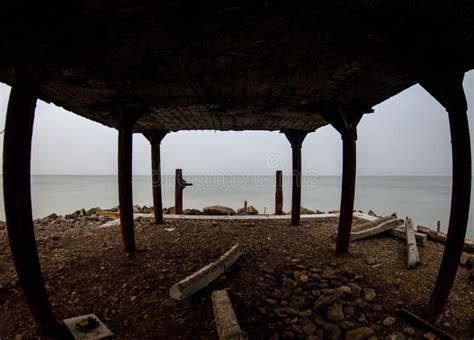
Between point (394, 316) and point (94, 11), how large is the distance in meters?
4.72

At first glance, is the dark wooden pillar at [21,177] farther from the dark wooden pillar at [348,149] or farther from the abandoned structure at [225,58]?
the dark wooden pillar at [348,149]

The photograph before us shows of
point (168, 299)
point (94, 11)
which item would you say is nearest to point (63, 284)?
point (168, 299)

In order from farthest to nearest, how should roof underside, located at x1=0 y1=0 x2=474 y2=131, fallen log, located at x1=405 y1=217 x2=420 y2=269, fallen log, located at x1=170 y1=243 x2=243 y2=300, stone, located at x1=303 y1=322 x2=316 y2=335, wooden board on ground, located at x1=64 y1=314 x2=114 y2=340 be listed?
fallen log, located at x1=405 y1=217 x2=420 y2=269 < fallen log, located at x1=170 y1=243 x2=243 y2=300 < stone, located at x1=303 y1=322 x2=316 y2=335 < wooden board on ground, located at x1=64 y1=314 x2=114 y2=340 < roof underside, located at x1=0 y1=0 x2=474 y2=131

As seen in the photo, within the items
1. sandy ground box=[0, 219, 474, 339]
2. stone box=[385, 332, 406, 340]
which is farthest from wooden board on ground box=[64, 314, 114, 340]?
stone box=[385, 332, 406, 340]

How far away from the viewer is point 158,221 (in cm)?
830

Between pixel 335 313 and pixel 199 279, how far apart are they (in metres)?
1.87

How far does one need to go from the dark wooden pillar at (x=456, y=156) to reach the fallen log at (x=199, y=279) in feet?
9.94

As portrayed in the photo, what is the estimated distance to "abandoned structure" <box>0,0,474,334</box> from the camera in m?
2.12

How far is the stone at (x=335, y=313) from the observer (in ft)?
10.4

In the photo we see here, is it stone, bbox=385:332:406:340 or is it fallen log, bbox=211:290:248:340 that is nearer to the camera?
fallen log, bbox=211:290:248:340

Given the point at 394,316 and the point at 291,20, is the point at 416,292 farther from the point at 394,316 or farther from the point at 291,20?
the point at 291,20

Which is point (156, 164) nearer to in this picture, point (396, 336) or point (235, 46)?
point (235, 46)

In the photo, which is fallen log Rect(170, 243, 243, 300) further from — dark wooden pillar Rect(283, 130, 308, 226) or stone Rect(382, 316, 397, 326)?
dark wooden pillar Rect(283, 130, 308, 226)

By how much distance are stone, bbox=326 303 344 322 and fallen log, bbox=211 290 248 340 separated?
1.20 metres
